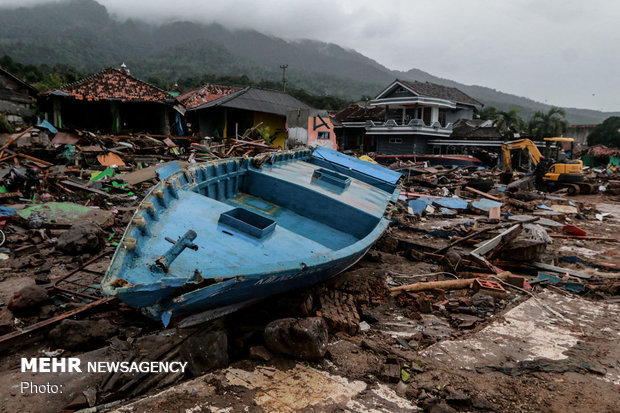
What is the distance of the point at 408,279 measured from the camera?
21.3 feet

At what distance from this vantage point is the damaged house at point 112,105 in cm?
1992

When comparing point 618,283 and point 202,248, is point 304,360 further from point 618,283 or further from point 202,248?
point 618,283

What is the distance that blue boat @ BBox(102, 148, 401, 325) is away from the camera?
9.45 ft

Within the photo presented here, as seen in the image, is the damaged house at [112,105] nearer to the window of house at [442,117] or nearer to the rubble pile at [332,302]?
the rubble pile at [332,302]

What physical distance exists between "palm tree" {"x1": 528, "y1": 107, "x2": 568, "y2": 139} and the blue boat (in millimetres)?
33086

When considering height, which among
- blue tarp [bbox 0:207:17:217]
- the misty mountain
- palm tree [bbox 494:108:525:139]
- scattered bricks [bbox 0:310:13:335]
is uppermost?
the misty mountain

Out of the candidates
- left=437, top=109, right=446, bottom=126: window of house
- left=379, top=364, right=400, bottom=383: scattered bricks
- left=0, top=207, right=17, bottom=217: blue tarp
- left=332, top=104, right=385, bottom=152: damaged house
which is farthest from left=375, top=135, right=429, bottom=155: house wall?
left=379, top=364, right=400, bottom=383: scattered bricks

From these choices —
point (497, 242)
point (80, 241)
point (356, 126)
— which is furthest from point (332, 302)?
point (356, 126)

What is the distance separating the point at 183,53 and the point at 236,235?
11752cm

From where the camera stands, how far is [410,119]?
31375mm

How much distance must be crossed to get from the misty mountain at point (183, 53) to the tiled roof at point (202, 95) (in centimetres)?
4082

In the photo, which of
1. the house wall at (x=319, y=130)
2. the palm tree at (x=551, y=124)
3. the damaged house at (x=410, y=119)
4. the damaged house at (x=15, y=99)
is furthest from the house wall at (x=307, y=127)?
the palm tree at (x=551, y=124)

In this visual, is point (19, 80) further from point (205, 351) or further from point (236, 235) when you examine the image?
point (205, 351)

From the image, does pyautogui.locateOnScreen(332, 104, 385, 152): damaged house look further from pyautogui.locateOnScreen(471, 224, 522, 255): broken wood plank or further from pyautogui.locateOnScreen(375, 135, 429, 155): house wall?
pyautogui.locateOnScreen(471, 224, 522, 255): broken wood plank
